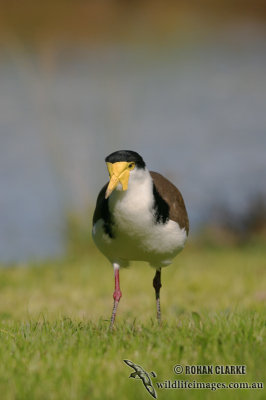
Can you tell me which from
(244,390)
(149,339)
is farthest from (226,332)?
(244,390)

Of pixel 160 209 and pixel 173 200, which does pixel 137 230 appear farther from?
pixel 173 200

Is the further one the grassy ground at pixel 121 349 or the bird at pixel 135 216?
the bird at pixel 135 216

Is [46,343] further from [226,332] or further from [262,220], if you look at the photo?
[262,220]

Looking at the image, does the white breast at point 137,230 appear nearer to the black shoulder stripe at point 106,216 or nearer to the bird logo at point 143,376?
the black shoulder stripe at point 106,216

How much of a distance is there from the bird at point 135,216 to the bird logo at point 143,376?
1.07 metres

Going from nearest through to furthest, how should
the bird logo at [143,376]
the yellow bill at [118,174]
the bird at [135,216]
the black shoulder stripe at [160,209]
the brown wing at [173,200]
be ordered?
1. the bird logo at [143,376]
2. the yellow bill at [118,174]
3. the bird at [135,216]
4. the black shoulder stripe at [160,209]
5. the brown wing at [173,200]

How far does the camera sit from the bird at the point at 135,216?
4.56 m

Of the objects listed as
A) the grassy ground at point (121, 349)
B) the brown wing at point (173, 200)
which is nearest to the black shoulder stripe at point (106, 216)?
the brown wing at point (173, 200)

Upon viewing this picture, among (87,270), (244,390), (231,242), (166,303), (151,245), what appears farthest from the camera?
(231,242)

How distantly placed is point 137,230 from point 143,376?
4.70 ft

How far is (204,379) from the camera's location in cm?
359

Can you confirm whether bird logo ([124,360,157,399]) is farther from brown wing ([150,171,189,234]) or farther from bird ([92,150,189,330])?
brown wing ([150,171,189,234])

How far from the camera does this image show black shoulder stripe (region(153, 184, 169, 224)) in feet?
15.7

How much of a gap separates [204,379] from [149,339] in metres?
0.72
